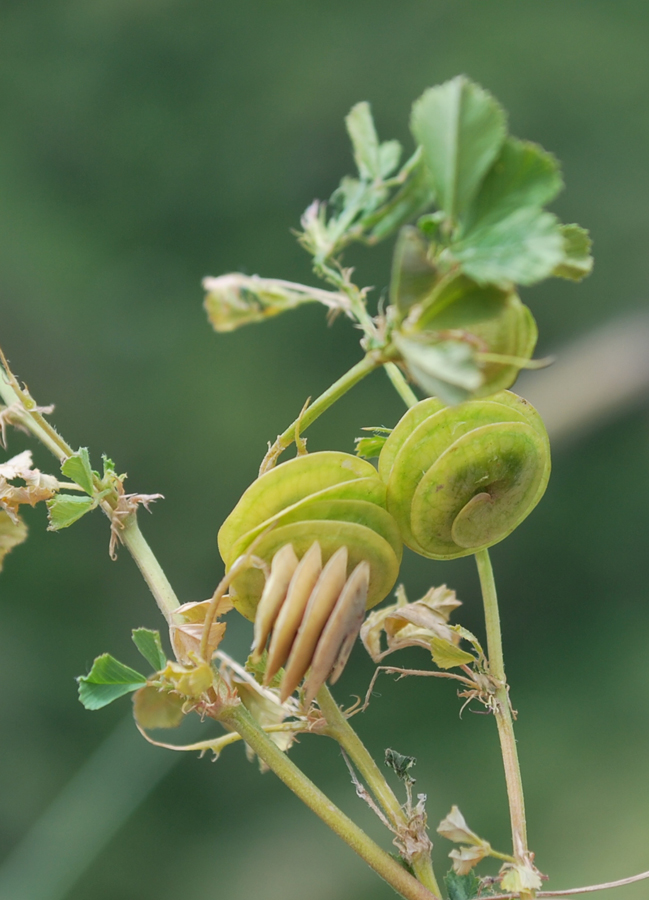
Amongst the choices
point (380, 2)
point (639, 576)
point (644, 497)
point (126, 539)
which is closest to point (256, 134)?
point (380, 2)

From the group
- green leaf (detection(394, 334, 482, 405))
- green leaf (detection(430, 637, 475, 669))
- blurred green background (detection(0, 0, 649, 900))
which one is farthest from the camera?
blurred green background (detection(0, 0, 649, 900))

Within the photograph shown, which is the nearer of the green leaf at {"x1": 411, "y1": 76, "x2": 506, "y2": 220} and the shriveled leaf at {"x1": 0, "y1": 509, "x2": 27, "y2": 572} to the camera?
the green leaf at {"x1": 411, "y1": 76, "x2": 506, "y2": 220}

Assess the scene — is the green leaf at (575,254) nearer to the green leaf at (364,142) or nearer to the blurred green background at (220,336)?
the green leaf at (364,142)

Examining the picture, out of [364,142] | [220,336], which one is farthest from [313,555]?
[220,336]

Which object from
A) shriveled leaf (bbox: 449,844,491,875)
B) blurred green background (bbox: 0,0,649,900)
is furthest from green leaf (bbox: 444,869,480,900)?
blurred green background (bbox: 0,0,649,900)

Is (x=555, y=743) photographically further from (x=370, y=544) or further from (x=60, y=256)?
(x=370, y=544)

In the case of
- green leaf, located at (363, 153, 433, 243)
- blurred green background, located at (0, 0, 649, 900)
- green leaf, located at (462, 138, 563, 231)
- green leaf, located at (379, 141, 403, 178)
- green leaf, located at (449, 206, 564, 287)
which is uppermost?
green leaf, located at (379, 141, 403, 178)

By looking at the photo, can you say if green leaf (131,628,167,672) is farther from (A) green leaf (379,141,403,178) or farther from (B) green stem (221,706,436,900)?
(A) green leaf (379,141,403,178)

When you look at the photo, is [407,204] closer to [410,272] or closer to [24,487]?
[410,272]
